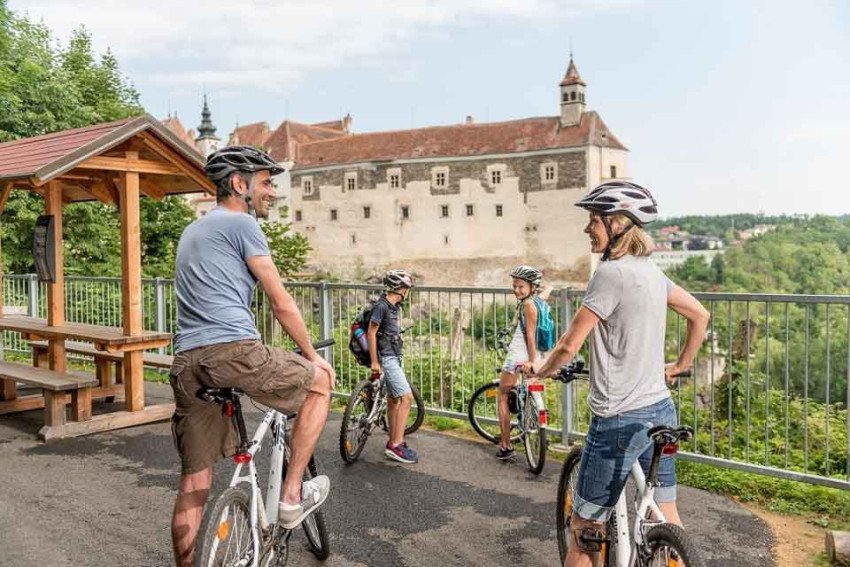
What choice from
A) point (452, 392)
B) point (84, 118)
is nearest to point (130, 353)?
point (452, 392)

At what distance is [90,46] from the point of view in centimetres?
3809

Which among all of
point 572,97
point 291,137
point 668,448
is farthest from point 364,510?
point 291,137

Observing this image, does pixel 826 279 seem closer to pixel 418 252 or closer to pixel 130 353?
pixel 418 252

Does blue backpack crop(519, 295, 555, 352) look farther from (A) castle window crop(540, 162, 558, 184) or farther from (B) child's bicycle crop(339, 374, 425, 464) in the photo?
(A) castle window crop(540, 162, 558, 184)

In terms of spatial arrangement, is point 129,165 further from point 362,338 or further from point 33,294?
point 33,294

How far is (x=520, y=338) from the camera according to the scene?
673 cm

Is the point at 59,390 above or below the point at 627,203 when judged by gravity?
below

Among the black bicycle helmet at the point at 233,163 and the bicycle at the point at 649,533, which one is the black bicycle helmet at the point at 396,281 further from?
the bicycle at the point at 649,533

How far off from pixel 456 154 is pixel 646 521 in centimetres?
7040

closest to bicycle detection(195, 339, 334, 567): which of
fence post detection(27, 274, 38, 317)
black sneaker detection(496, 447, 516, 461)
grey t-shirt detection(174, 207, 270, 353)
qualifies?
grey t-shirt detection(174, 207, 270, 353)

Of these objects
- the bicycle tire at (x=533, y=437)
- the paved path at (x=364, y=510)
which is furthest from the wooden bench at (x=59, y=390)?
the bicycle tire at (x=533, y=437)

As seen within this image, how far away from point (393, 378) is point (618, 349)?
147 inches

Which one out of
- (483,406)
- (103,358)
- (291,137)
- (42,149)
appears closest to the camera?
(483,406)

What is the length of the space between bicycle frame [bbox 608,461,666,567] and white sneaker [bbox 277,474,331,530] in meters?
1.47
